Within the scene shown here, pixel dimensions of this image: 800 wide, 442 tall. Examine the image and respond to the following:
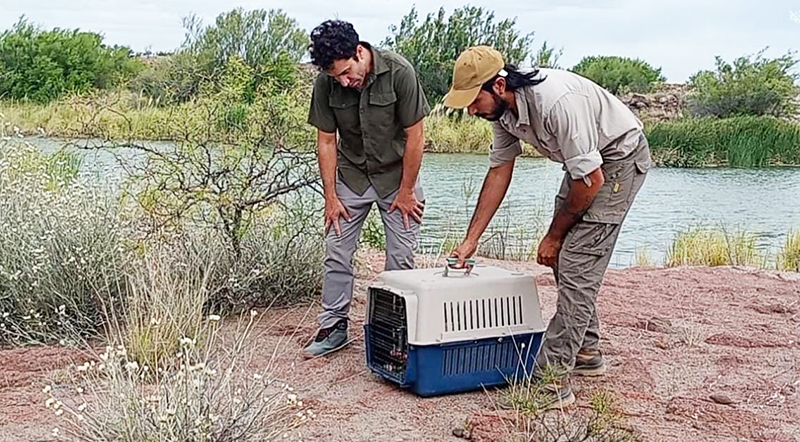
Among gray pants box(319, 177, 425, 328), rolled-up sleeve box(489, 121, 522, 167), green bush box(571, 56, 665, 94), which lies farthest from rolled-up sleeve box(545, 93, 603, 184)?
green bush box(571, 56, 665, 94)

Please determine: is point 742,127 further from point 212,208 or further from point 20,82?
point 212,208

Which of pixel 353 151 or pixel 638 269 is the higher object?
pixel 353 151

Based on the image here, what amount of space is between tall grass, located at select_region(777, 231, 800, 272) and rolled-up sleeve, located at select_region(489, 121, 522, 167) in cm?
518

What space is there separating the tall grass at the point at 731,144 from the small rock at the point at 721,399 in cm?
1859

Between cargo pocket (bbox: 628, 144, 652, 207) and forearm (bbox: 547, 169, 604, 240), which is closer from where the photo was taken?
forearm (bbox: 547, 169, 604, 240)

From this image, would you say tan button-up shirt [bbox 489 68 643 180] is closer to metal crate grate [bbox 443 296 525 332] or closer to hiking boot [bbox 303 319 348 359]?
metal crate grate [bbox 443 296 525 332]

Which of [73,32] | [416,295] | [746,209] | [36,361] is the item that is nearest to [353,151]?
[416,295]

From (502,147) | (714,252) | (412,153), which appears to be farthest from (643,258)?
(502,147)

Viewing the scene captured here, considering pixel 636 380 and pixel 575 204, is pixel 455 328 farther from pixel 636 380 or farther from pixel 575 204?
pixel 636 380

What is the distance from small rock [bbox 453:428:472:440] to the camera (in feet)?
12.4

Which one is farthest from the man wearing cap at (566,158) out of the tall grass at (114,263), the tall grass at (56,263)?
the tall grass at (56,263)

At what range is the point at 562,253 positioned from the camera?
13.5 ft

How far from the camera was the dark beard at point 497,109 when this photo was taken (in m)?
3.89

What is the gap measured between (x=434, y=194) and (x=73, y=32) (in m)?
21.6
